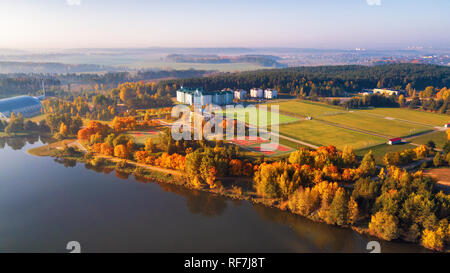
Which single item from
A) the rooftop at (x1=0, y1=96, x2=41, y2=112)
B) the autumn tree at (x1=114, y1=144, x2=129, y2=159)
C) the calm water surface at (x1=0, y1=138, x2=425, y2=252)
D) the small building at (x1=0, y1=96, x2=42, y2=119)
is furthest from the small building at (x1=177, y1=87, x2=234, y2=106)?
the calm water surface at (x1=0, y1=138, x2=425, y2=252)

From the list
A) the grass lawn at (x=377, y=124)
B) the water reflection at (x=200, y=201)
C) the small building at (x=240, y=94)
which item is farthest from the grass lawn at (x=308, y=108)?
the water reflection at (x=200, y=201)

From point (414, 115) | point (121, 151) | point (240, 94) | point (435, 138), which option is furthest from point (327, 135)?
point (240, 94)

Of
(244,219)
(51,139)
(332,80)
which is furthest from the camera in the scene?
(332,80)

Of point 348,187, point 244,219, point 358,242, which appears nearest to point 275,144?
point 348,187

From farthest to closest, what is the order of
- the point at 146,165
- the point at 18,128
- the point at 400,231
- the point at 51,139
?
the point at 18,128
the point at 51,139
the point at 146,165
the point at 400,231

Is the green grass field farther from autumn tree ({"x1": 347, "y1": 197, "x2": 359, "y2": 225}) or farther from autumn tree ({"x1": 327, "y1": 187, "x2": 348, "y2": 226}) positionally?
autumn tree ({"x1": 347, "y1": 197, "x2": 359, "y2": 225})

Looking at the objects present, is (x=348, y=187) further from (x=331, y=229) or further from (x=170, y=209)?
(x=170, y=209)

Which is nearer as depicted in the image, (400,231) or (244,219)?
(400,231)

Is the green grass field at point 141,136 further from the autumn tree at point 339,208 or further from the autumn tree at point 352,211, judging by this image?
the autumn tree at point 352,211
